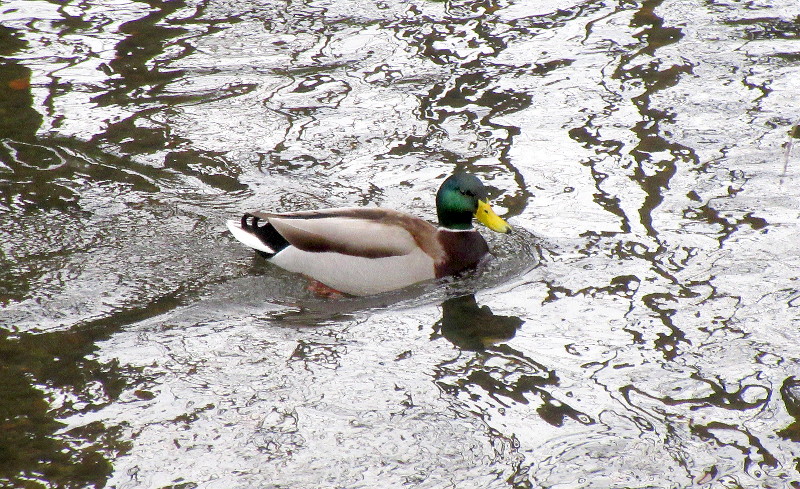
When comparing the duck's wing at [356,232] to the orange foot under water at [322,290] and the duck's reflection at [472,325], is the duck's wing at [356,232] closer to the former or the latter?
the orange foot under water at [322,290]

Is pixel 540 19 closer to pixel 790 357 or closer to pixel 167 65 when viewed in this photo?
pixel 167 65

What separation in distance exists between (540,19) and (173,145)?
406 cm

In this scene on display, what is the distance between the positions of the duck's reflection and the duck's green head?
1.82 ft

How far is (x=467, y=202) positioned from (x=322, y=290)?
1.02 meters

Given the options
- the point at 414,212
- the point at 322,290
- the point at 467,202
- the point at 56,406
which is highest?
the point at 467,202

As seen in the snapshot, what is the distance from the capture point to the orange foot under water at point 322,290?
20.0 feet

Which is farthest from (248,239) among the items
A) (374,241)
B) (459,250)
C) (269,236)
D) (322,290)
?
(459,250)

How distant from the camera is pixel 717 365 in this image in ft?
16.2

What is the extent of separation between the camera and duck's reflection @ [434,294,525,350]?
212 inches

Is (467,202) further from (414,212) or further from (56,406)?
(56,406)

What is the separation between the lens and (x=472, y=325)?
561cm

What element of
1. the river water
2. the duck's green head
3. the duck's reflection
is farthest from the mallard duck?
the duck's reflection

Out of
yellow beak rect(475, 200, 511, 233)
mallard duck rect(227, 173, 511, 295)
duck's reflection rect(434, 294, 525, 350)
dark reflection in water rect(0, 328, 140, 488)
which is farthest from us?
yellow beak rect(475, 200, 511, 233)

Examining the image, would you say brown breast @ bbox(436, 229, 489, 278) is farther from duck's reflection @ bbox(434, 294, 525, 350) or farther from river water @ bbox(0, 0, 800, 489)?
duck's reflection @ bbox(434, 294, 525, 350)
